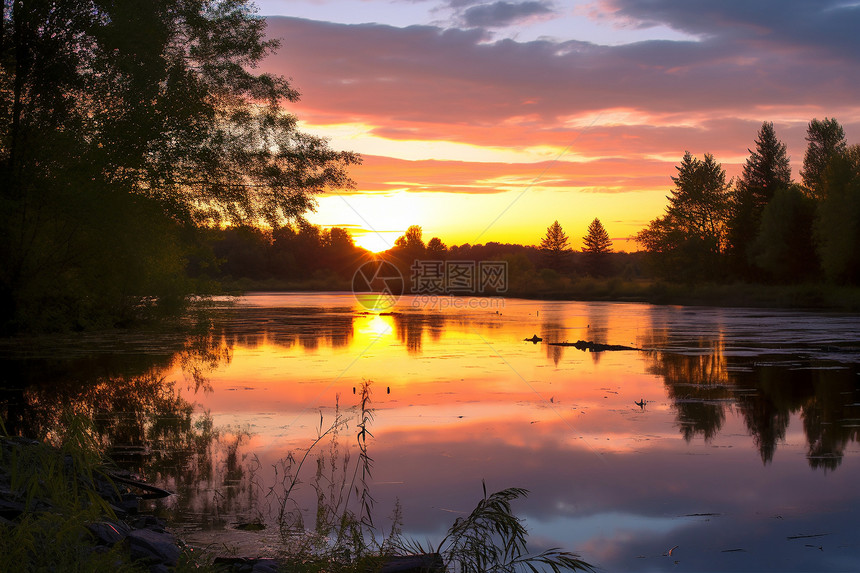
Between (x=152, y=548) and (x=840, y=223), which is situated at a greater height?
(x=840, y=223)

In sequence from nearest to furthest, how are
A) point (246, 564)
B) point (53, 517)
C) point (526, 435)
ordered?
point (53, 517)
point (246, 564)
point (526, 435)

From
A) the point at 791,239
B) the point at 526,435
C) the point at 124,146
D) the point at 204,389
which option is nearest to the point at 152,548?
the point at 526,435

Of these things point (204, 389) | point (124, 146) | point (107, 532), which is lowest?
point (204, 389)

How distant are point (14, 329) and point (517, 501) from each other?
63.5ft

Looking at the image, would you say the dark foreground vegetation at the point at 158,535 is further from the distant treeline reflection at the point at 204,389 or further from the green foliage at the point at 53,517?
the distant treeline reflection at the point at 204,389

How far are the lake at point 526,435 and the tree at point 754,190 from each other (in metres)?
53.0

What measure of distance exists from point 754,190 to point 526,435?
2916 inches

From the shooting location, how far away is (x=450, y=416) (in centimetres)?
1355

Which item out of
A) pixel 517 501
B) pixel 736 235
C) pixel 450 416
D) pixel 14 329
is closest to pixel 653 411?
pixel 450 416

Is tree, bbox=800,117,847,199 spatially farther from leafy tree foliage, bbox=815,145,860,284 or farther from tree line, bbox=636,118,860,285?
leafy tree foliage, bbox=815,145,860,284

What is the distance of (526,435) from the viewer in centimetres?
1196

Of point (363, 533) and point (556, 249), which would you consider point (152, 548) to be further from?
point (556, 249)

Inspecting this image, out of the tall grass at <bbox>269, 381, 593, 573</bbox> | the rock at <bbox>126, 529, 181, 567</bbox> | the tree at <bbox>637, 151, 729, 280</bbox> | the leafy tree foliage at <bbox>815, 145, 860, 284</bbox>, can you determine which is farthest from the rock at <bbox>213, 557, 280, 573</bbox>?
the tree at <bbox>637, 151, 729, 280</bbox>

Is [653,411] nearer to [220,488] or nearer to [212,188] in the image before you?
[220,488]
